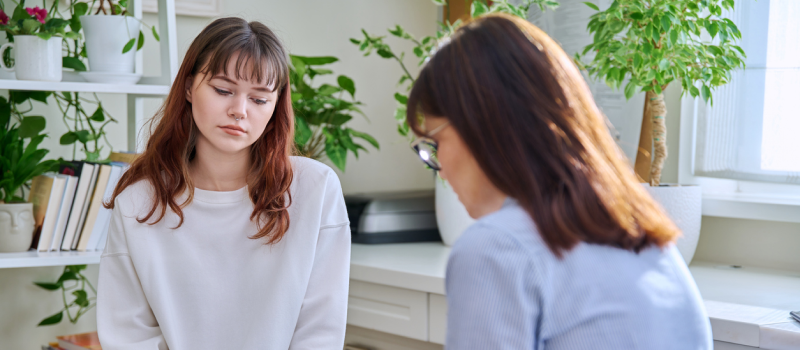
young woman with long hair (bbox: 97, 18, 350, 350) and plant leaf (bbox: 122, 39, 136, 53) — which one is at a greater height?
plant leaf (bbox: 122, 39, 136, 53)

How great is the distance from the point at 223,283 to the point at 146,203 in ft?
0.66

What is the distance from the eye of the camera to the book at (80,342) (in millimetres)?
1474

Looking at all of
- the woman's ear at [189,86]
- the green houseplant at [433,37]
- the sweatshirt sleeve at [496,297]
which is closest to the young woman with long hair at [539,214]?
the sweatshirt sleeve at [496,297]

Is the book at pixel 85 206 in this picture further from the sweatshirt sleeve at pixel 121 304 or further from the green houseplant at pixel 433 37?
the green houseplant at pixel 433 37

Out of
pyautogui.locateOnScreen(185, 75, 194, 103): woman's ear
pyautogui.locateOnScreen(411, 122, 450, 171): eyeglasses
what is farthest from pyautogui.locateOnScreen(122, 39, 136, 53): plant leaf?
pyautogui.locateOnScreen(411, 122, 450, 171): eyeglasses

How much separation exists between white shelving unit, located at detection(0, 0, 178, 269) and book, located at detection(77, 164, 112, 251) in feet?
0.10

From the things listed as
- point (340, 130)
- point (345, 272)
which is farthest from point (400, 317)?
point (340, 130)

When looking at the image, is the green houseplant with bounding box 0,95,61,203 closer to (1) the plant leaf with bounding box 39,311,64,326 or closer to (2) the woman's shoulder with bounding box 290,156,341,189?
(1) the plant leaf with bounding box 39,311,64,326

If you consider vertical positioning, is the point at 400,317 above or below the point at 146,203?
below

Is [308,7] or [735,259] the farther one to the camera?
[308,7]

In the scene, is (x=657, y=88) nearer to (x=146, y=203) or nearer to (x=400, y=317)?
(x=400, y=317)

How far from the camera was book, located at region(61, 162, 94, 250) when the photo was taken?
1.41 m

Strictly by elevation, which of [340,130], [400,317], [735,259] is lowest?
[400,317]

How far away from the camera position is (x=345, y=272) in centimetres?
124
